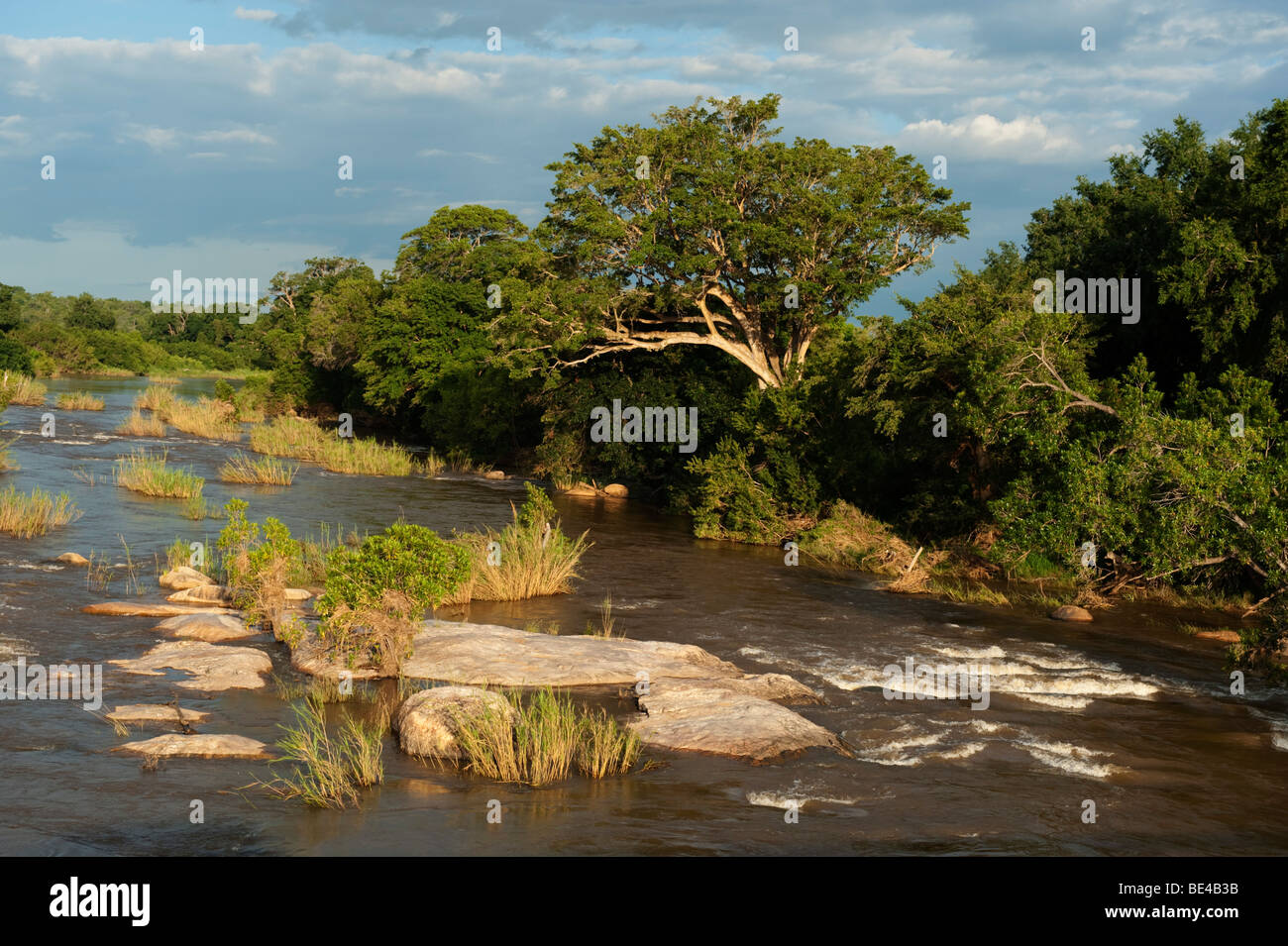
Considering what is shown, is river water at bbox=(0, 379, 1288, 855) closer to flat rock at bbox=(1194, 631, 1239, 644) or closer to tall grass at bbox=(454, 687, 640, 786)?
tall grass at bbox=(454, 687, 640, 786)

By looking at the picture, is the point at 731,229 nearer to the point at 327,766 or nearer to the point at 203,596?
the point at 203,596

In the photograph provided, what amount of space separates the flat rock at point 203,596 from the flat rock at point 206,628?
1340 mm

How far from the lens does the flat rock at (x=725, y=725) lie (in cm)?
929

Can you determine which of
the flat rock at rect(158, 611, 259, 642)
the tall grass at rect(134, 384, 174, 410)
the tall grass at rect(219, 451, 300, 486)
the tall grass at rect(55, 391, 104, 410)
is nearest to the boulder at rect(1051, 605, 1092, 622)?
the flat rock at rect(158, 611, 259, 642)

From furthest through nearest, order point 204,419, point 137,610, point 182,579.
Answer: point 204,419, point 182,579, point 137,610

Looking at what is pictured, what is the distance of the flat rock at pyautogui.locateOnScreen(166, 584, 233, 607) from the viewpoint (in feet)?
47.4

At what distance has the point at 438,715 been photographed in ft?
29.9

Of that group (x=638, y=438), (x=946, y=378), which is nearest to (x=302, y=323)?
(x=638, y=438)

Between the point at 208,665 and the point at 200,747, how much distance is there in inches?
103

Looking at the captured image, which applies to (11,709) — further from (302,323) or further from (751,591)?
(302,323)

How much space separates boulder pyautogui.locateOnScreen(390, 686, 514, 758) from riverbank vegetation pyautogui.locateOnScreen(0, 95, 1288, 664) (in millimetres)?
6348

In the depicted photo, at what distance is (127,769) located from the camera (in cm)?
820

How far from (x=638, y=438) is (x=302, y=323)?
124 ft

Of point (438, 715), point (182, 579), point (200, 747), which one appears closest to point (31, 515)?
point (182, 579)
